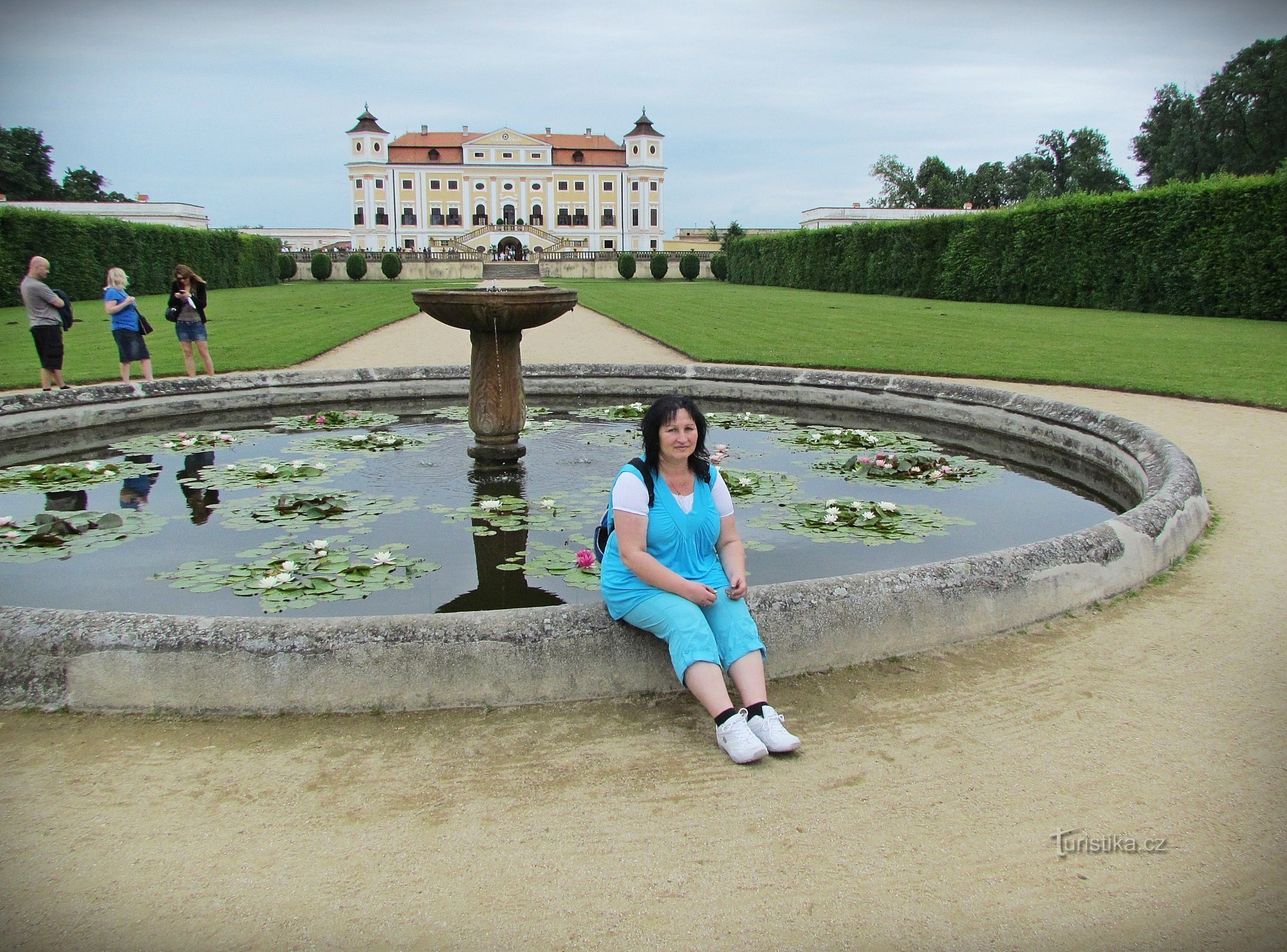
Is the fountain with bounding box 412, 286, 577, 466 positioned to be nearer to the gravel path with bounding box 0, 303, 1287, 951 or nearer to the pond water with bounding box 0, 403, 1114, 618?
the pond water with bounding box 0, 403, 1114, 618

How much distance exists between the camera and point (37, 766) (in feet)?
8.96

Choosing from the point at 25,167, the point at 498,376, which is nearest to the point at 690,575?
the point at 498,376

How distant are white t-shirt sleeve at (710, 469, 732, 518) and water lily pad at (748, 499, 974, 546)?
161cm

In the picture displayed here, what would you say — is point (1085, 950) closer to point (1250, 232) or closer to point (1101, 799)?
point (1101, 799)

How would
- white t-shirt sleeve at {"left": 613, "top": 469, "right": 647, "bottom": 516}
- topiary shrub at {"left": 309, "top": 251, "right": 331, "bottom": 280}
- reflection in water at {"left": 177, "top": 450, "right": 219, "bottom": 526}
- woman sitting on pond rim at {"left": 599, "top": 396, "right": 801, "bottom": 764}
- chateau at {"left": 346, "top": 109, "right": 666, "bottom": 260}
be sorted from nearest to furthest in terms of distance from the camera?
woman sitting on pond rim at {"left": 599, "top": 396, "right": 801, "bottom": 764} < white t-shirt sleeve at {"left": 613, "top": 469, "right": 647, "bottom": 516} < reflection in water at {"left": 177, "top": 450, "right": 219, "bottom": 526} < topiary shrub at {"left": 309, "top": 251, "right": 331, "bottom": 280} < chateau at {"left": 346, "top": 109, "right": 666, "bottom": 260}

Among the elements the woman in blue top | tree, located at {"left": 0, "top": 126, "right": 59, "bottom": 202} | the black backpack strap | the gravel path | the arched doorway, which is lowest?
the gravel path

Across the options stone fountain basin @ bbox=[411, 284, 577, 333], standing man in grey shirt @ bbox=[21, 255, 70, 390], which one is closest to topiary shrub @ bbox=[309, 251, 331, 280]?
standing man in grey shirt @ bbox=[21, 255, 70, 390]

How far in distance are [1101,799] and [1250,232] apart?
2022 cm

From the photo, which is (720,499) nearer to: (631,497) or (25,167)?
(631,497)

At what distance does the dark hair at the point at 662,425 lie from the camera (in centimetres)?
334

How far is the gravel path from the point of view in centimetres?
210

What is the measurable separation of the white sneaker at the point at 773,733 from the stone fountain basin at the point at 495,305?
152 inches

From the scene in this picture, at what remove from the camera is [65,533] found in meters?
5.01

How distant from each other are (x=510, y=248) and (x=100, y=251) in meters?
52.6
